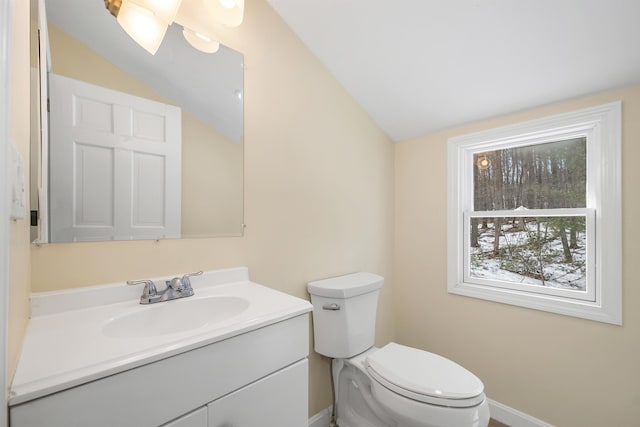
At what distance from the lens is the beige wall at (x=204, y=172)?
1.08 meters

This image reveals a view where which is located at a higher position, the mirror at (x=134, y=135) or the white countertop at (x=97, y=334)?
the mirror at (x=134, y=135)

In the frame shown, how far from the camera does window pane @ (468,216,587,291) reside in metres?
1.55

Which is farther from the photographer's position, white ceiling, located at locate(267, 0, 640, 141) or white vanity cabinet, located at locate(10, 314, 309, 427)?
white ceiling, located at locate(267, 0, 640, 141)

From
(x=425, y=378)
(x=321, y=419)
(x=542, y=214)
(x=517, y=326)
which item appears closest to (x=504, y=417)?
(x=517, y=326)

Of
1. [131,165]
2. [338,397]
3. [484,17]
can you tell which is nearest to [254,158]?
[131,165]

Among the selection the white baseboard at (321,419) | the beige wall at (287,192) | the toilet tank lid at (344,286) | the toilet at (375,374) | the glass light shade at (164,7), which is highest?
the glass light shade at (164,7)

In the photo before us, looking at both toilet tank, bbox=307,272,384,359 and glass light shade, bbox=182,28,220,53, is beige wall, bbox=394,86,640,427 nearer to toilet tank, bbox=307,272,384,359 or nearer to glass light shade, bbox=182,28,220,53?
toilet tank, bbox=307,272,384,359

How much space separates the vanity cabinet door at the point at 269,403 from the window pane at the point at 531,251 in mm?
1451

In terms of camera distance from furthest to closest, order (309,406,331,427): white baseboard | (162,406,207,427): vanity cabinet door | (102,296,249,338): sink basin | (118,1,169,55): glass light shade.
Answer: (309,406,331,427): white baseboard, (118,1,169,55): glass light shade, (102,296,249,338): sink basin, (162,406,207,427): vanity cabinet door

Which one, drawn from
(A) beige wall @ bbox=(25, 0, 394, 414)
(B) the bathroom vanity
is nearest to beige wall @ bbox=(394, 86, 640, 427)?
(A) beige wall @ bbox=(25, 0, 394, 414)

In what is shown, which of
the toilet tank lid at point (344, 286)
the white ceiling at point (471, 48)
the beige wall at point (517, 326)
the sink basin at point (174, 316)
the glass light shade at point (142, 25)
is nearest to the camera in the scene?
the sink basin at point (174, 316)

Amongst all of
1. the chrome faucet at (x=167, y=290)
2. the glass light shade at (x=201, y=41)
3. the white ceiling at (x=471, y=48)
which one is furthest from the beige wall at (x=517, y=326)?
the chrome faucet at (x=167, y=290)

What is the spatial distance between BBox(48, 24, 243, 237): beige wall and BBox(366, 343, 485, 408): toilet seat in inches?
35.9

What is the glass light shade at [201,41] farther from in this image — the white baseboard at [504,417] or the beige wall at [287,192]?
the white baseboard at [504,417]
